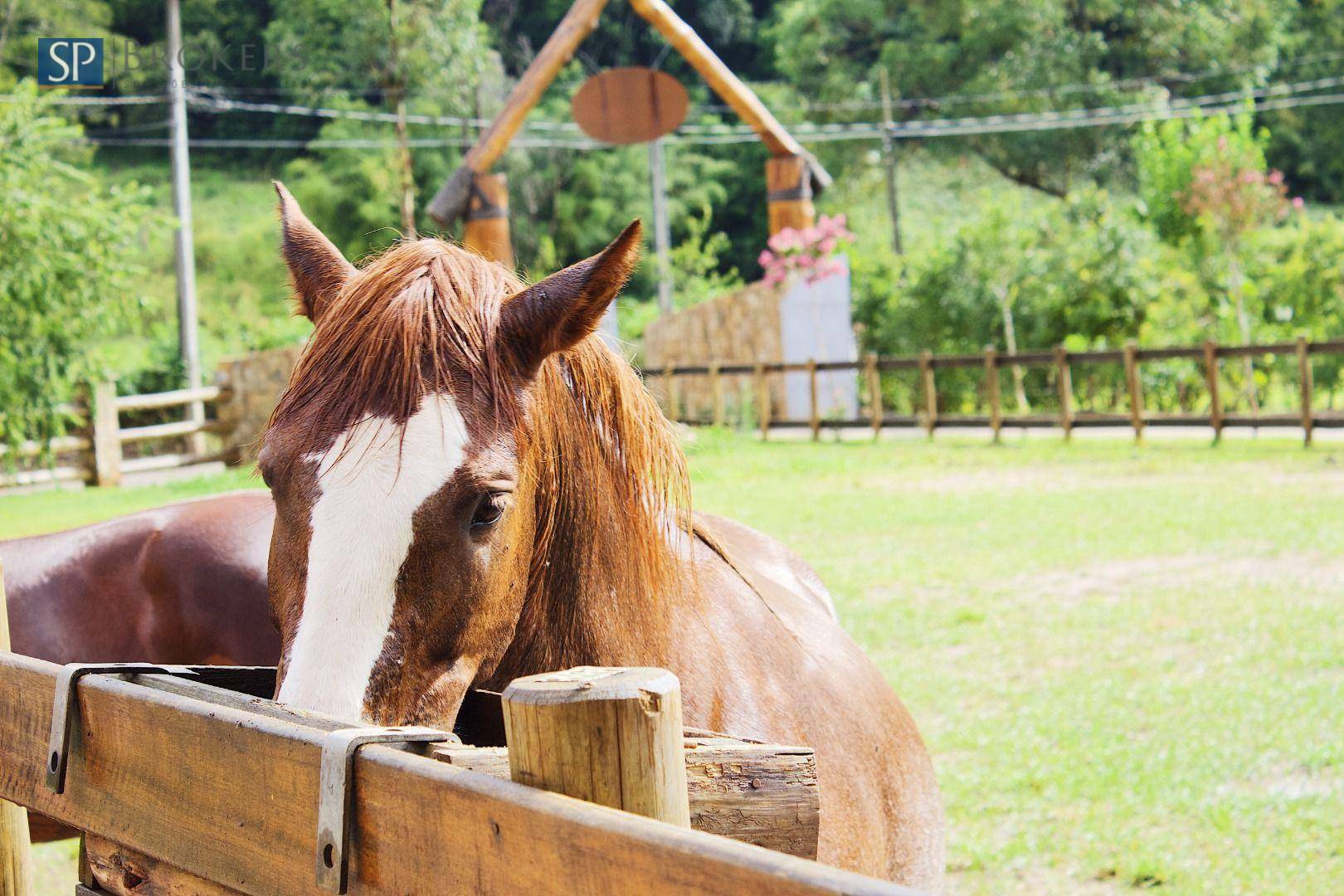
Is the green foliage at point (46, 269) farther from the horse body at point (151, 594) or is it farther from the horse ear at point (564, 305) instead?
the horse ear at point (564, 305)

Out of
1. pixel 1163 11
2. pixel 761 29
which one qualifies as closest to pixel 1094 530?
pixel 1163 11

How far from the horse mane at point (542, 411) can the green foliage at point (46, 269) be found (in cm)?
1259

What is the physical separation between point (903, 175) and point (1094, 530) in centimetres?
3814

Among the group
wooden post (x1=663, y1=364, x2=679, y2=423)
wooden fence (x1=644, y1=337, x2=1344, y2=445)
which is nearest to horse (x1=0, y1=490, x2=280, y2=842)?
wooden fence (x1=644, y1=337, x2=1344, y2=445)

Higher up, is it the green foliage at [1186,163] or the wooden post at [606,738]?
the green foliage at [1186,163]

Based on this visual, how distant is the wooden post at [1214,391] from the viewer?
1409 cm

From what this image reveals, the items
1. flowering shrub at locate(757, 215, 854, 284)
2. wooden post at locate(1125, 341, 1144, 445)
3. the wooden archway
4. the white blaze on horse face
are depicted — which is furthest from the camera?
flowering shrub at locate(757, 215, 854, 284)

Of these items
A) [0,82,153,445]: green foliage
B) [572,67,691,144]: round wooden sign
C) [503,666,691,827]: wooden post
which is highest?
[572,67,691,144]: round wooden sign

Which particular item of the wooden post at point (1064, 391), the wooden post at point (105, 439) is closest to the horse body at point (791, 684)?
the wooden post at point (1064, 391)

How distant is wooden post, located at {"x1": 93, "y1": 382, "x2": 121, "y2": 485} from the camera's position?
54.3ft

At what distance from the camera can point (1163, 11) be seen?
3950 centimetres

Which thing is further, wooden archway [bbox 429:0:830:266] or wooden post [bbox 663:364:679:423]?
wooden post [bbox 663:364:679:423]

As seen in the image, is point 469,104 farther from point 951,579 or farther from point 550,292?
point 550,292

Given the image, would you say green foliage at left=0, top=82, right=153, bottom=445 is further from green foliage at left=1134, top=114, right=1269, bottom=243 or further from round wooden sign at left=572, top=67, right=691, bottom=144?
green foliage at left=1134, top=114, right=1269, bottom=243
